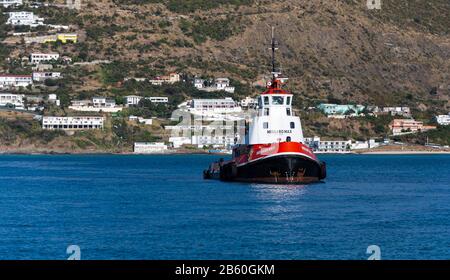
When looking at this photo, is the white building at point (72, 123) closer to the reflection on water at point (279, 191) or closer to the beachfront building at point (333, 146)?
the beachfront building at point (333, 146)

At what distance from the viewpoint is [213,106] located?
198000 millimetres

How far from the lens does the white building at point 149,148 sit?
18652 cm

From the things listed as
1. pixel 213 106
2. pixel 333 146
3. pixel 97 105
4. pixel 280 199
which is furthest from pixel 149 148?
pixel 280 199

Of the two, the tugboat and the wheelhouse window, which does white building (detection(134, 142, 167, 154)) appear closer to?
the tugboat

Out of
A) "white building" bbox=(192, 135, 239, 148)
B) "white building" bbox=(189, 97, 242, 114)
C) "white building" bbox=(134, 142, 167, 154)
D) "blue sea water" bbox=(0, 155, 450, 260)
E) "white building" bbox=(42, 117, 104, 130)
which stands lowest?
"blue sea water" bbox=(0, 155, 450, 260)

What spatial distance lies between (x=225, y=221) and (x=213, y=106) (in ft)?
487

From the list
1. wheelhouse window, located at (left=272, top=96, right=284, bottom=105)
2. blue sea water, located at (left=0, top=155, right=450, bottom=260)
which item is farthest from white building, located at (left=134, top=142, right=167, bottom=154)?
wheelhouse window, located at (left=272, top=96, right=284, bottom=105)

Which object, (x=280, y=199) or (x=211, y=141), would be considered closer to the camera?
(x=280, y=199)

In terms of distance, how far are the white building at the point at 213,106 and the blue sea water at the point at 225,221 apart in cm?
11113

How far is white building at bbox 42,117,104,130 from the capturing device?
186 meters

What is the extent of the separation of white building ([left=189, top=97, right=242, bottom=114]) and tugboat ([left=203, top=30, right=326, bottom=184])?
114 meters

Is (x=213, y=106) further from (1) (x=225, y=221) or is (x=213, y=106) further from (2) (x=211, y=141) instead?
(1) (x=225, y=221)
